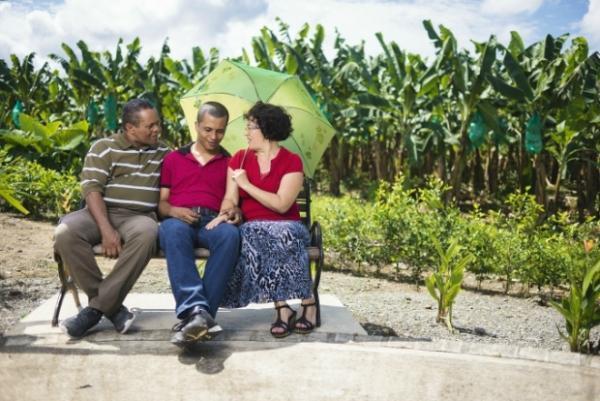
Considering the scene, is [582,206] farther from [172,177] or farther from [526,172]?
[172,177]

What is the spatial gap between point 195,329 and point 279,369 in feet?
1.68

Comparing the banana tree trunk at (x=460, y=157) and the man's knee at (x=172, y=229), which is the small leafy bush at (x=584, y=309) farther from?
the banana tree trunk at (x=460, y=157)

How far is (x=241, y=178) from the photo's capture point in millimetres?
3930

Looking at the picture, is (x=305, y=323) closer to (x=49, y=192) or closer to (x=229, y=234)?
(x=229, y=234)

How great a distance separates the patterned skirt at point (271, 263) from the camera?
3830mm

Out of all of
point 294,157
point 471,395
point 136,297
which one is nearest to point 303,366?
point 471,395

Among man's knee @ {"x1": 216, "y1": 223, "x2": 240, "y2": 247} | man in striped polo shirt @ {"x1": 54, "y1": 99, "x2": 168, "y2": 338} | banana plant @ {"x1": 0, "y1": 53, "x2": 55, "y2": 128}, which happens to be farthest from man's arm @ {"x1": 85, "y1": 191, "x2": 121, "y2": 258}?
banana plant @ {"x1": 0, "y1": 53, "x2": 55, "y2": 128}

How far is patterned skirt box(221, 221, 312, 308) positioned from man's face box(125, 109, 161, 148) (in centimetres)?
85

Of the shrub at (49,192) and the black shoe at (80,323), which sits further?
the shrub at (49,192)

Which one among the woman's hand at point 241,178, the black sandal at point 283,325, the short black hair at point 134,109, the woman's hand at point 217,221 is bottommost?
the black sandal at point 283,325

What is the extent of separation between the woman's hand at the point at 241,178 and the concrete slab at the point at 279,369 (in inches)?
34.8

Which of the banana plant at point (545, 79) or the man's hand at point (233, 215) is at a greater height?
the banana plant at point (545, 79)

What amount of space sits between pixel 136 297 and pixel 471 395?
262 cm

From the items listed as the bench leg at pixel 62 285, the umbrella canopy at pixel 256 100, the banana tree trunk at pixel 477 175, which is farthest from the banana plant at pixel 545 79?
the bench leg at pixel 62 285
